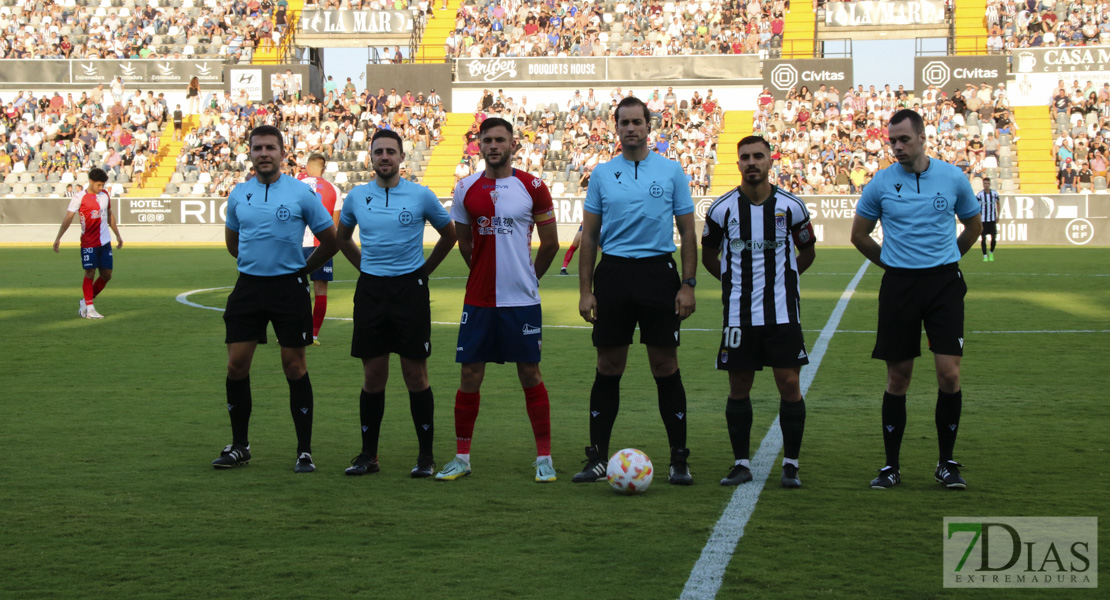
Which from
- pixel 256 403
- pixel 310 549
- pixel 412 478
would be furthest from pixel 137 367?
pixel 310 549

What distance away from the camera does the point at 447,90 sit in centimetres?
4441

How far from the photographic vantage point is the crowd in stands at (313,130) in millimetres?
40656

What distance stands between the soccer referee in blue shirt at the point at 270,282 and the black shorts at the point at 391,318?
51 centimetres

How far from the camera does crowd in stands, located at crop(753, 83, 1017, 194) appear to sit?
36.9 metres

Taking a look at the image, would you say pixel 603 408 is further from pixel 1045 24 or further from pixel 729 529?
pixel 1045 24

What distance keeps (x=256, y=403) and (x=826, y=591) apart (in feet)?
20.0

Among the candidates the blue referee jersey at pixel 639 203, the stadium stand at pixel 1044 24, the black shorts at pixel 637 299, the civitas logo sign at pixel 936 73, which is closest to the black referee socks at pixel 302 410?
the black shorts at pixel 637 299

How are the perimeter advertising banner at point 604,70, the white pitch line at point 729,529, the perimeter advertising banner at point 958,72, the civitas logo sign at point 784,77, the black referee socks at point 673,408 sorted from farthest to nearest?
the perimeter advertising banner at point 604,70 < the civitas logo sign at point 784,77 < the perimeter advertising banner at point 958,72 < the black referee socks at point 673,408 < the white pitch line at point 729,529

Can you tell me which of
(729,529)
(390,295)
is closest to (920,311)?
(729,529)

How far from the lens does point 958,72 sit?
134ft

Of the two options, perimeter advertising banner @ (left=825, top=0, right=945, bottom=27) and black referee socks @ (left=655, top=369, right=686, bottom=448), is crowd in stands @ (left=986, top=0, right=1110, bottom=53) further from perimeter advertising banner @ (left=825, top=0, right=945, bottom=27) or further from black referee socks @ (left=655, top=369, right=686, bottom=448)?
black referee socks @ (left=655, top=369, right=686, bottom=448)

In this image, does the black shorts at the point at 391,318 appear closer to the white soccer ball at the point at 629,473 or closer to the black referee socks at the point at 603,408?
the black referee socks at the point at 603,408

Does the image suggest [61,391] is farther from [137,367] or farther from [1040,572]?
[1040,572]

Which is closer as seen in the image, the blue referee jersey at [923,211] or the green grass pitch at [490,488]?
the green grass pitch at [490,488]
